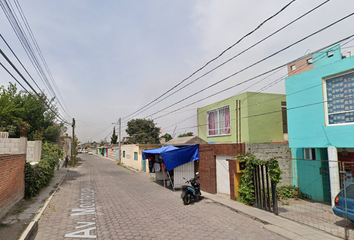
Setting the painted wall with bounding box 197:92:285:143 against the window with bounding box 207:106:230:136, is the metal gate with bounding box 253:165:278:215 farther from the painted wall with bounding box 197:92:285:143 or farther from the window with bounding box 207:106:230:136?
the window with bounding box 207:106:230:136

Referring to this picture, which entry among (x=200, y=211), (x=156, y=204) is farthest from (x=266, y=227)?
(x=156, y=204)

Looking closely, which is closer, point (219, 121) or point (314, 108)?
point (314, 108)

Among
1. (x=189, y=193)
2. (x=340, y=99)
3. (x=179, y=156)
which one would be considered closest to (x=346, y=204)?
(x=340, y=99)

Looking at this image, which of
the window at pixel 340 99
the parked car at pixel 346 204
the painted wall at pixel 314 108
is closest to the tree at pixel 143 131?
the painted wall at pixel 314 108

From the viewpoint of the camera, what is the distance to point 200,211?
8109mm

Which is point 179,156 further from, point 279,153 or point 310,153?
point 310,153

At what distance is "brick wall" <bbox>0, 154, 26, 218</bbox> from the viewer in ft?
22.3

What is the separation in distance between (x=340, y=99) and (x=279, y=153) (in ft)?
13.6

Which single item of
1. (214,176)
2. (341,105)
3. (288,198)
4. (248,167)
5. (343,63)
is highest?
(343,63)

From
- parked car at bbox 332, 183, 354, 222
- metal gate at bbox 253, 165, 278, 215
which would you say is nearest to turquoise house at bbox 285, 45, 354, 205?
parked car at bbox 332, 183, 354, 222

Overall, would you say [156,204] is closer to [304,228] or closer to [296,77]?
[304,228]

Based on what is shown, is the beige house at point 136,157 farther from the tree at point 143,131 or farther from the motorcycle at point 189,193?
the tree at point 143,131

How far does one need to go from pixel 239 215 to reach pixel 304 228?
2025mm

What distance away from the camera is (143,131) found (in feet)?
151
